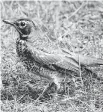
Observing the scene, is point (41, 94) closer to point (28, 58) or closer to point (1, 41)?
point (28, 58)

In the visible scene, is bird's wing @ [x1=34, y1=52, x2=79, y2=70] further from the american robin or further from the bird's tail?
the bird's tail

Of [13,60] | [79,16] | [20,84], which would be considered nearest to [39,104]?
[20,84]

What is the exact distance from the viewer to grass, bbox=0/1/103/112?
251 inches

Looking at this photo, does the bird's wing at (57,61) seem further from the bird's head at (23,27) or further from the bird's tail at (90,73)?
the bird's head at (23,27)

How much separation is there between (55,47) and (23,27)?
0.61 metres

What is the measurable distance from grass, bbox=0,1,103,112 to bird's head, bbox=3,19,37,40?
0.26m

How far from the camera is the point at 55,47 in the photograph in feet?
22.4

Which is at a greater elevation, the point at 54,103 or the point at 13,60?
the point at 13,60

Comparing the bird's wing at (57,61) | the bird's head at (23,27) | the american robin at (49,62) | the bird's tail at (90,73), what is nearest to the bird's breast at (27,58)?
the american robin at (49,62)

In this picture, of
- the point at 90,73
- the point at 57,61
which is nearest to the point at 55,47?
the point at 57,61

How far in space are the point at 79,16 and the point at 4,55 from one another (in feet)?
7.97

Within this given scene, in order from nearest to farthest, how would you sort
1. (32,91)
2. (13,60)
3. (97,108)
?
(97,108) → (32,91) → (13,60)

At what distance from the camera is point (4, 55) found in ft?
25.1

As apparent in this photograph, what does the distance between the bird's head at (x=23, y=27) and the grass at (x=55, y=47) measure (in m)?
0.26
